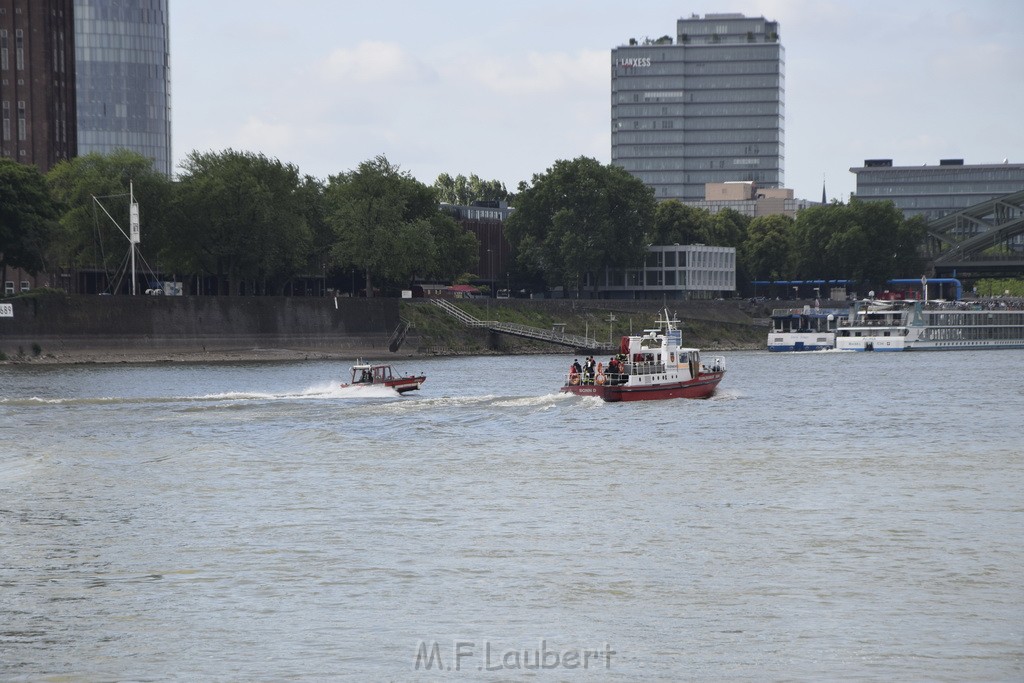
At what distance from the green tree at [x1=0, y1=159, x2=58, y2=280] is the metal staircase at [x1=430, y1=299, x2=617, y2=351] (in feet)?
164

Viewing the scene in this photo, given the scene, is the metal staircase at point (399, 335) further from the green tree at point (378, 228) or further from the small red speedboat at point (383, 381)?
the small red speedboat at point (383, 381)

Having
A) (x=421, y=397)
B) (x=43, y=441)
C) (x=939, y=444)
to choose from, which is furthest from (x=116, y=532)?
(x=421, y=397)

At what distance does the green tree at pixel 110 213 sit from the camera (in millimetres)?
143500

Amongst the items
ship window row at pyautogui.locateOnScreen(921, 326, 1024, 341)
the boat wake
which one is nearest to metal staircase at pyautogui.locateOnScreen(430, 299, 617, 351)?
ship window row at pyautogui.locateOnScreen(921, 326, 1024, 341)

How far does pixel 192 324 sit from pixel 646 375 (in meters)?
68.7

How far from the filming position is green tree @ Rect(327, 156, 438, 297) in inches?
6644

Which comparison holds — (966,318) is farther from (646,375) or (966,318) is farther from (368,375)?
(368,375)

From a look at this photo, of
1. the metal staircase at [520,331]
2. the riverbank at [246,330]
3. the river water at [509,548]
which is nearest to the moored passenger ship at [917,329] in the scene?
the riverbank at [246,330]

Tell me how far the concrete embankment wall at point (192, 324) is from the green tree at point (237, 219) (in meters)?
5.51

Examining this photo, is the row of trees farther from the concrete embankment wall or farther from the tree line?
the concrete embankment wall

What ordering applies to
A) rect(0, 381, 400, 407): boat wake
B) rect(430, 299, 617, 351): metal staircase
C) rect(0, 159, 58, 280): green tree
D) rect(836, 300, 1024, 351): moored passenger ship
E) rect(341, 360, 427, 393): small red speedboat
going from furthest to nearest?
rect(836, 300, 1024, 351): moored passenger ship → rect(430, 299, 617, 351): metal staircase → rect(0, 159, 58, 280): green tree → rect(341, 360, 427, 393): small red speedboat → rect(0, 381, 400, 407): boat wake

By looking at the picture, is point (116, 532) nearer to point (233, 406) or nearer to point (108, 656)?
point (108, 656)

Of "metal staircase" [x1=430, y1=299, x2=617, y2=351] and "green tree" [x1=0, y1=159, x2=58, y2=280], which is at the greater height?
"green tree" [x1=0, y1=159, x2=58, y2=280]

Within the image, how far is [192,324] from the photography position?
142 metres
